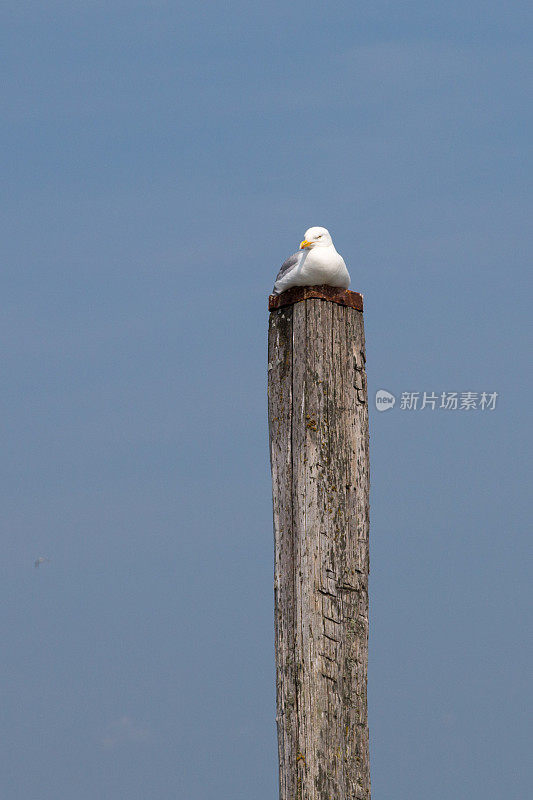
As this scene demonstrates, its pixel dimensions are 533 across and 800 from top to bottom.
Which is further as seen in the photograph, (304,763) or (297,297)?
(297,297)

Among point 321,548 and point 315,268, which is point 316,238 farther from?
point 321,548

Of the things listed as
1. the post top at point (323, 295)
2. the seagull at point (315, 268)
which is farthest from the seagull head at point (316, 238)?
the post top at point (323, 295)

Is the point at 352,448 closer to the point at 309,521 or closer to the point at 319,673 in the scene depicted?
the point at 309,521

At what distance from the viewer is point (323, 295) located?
7281mm

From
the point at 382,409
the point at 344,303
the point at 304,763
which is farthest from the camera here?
the point at 382,409

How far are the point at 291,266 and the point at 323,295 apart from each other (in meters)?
0.40

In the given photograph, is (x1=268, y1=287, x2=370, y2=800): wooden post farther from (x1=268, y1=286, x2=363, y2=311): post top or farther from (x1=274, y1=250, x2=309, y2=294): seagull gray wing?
(x1=274, y1=250, x2=309, y2=294): seagull gray wing

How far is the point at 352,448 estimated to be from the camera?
717 cm

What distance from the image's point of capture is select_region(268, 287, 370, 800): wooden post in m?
6.90

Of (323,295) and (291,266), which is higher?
(291,266)

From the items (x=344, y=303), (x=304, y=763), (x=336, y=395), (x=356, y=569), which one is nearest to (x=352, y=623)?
(x=356, y=569)

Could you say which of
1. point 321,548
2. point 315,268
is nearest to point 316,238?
point 315,268

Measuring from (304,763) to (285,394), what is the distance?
2397 mm

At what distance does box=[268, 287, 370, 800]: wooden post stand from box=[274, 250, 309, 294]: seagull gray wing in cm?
19
